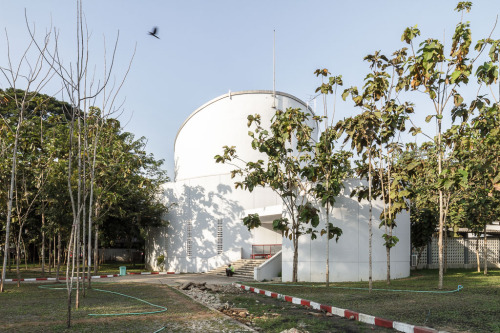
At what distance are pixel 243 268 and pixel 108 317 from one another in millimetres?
16264

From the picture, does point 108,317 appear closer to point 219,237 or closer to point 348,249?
point 348,249

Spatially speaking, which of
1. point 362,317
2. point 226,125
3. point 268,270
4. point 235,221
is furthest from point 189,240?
point 362,317

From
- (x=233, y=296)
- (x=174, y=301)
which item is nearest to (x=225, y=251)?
(x=233, y=296)

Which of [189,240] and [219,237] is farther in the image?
[189,240]

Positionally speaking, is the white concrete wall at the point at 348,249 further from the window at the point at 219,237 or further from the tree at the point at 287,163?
the window at the point at 219,237

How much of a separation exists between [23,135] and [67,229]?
18.0 feet

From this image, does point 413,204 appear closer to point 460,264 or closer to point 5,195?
point 460,264

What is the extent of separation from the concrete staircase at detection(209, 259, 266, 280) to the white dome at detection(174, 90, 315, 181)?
25.1 ft

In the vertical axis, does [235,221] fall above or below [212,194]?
below

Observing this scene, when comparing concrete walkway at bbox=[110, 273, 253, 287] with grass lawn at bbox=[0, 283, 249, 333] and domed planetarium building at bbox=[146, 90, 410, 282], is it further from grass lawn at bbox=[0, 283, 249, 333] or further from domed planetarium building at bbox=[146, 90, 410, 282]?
grass lawn at bbox=[0, 283, 249, 333]

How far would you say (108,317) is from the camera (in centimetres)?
936

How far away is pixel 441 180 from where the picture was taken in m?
11.6

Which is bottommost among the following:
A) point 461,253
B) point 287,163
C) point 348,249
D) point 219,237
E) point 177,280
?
point 177,280

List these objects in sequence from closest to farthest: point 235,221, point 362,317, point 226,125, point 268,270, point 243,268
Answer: point 362,317
point 268,270
point 243,268
point 235,221
point 226,125
